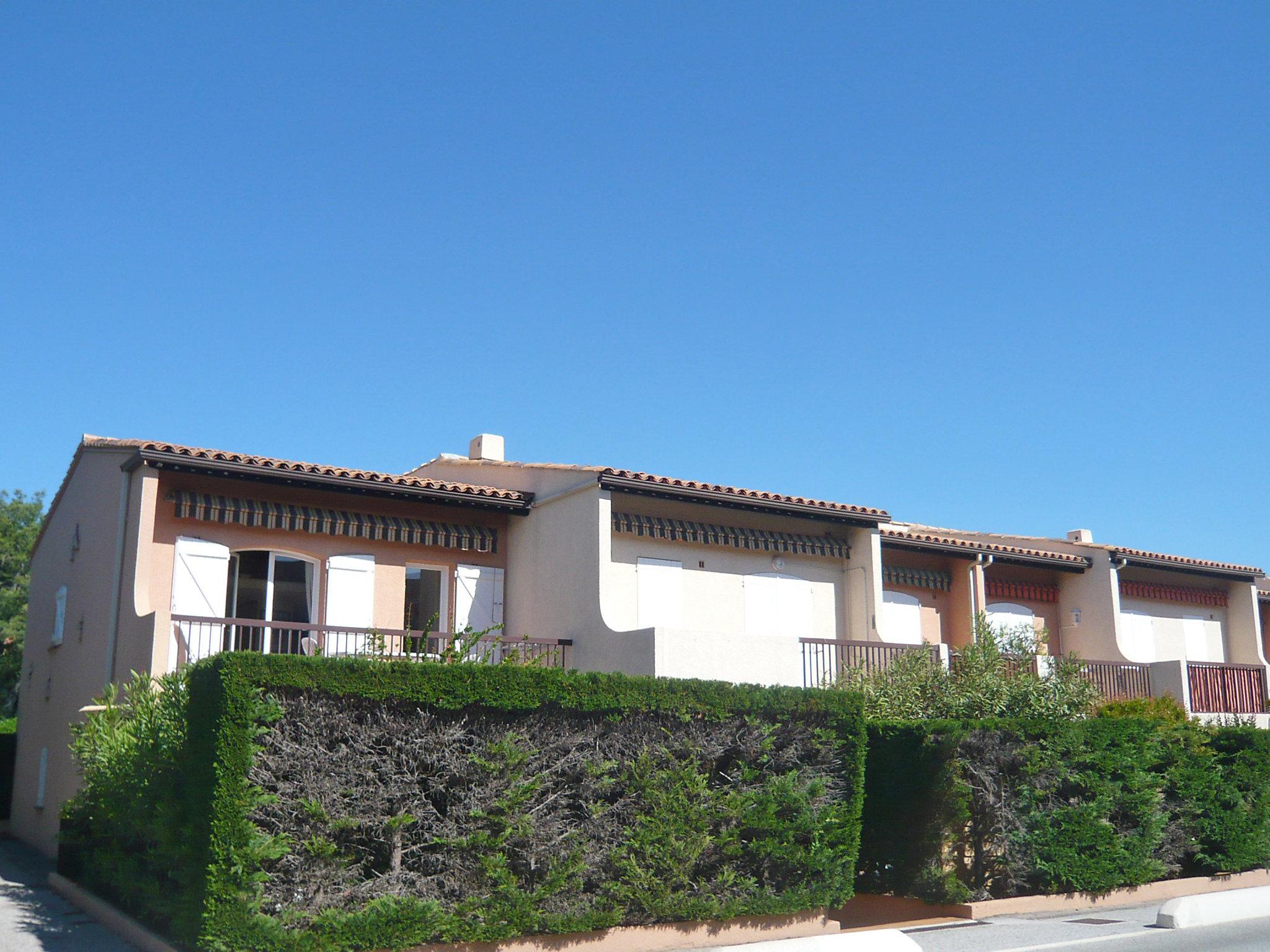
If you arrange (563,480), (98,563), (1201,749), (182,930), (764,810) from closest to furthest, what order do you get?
(182,930) < (764,810) < (1201,749) < (98,563) < (563,480)

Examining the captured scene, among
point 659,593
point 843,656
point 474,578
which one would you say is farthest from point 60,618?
point 843,656

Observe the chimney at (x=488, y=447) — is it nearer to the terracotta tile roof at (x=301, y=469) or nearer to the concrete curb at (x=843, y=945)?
the terracotta tile roof at (x=301, y=469)

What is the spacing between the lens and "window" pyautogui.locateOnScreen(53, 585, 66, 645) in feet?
60.4

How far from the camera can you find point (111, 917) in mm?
11219

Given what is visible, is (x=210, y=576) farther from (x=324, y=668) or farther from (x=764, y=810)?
(x=764, y=810)

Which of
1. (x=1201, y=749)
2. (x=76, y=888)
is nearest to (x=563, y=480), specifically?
(x=76, y=888)

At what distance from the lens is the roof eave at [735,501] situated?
17.0 m

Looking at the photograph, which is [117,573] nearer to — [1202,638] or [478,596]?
[478,596]

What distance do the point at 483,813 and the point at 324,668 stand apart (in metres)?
1.79

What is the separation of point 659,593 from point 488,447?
5241 mm

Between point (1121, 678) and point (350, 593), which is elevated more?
point (350, 593)

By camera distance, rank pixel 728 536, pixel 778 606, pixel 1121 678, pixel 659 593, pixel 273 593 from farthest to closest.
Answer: pixel 1121 678 < pixel 778 606 < pixel 728 536 < pixel 659 593 < pixel 273 593

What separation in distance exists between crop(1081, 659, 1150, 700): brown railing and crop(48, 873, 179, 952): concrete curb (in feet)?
51.0

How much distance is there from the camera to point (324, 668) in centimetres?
916
